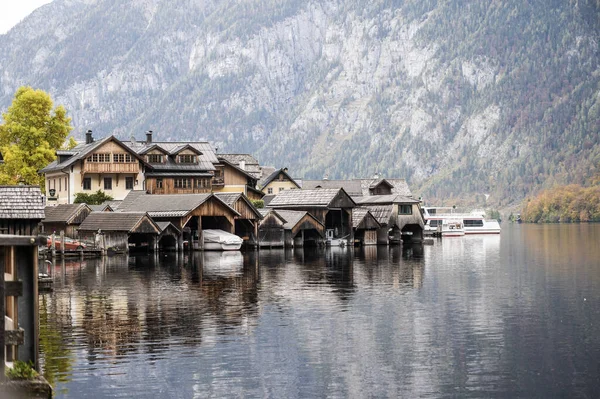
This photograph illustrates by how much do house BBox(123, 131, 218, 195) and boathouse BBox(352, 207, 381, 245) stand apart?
19428 millimetres

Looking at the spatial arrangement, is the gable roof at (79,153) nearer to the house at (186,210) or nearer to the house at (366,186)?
the house at (186,210)

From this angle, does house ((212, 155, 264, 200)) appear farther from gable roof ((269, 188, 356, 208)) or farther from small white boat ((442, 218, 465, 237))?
small white boat ((442, 218, 465, 237))

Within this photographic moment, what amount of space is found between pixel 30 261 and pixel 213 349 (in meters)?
14.0

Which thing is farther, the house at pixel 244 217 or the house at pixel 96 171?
the house at pixel 96 171

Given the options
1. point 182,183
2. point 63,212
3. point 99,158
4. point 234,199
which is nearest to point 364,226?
point 234,199

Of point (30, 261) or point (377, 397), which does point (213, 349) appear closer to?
point (377, 397)

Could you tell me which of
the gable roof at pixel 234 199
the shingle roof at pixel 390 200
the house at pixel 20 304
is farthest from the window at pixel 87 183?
the house at pixel 20 304

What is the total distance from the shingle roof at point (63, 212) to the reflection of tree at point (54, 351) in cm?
5727

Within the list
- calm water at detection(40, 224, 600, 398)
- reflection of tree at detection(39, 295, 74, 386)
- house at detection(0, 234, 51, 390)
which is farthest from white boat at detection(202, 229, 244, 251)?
house at detection(0, 234, 51, 390)

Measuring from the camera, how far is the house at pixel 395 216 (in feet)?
A: 420

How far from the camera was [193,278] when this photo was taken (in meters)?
71.4

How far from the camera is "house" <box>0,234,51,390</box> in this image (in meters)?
25.8

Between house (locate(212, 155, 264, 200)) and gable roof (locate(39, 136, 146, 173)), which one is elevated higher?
gable roof (locate(39, 136, 146, 173))

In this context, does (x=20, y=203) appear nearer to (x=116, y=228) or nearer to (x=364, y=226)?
(x=116, y=228)
